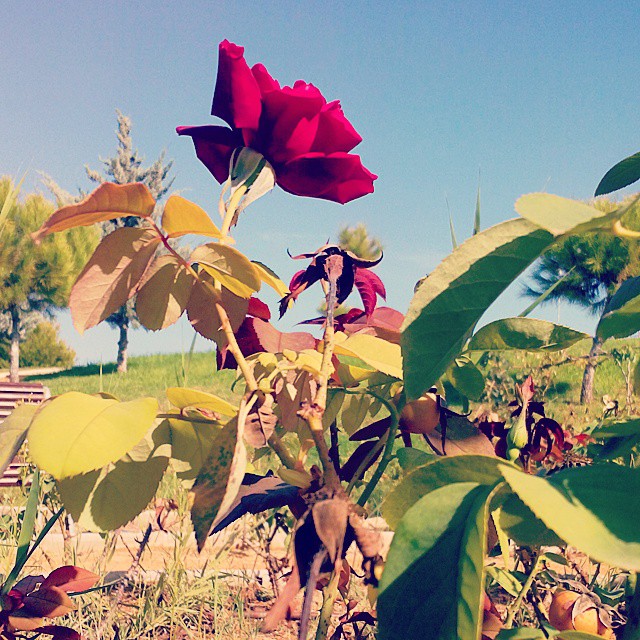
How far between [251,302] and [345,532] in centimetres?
22

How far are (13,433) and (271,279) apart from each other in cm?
17

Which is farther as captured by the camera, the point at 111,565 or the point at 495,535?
the point at 111,565

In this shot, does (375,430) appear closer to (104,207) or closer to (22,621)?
(104,207)

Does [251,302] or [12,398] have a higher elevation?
[251,302]

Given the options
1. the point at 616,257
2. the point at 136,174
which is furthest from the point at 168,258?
the point at 136,174

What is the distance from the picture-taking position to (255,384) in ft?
1.09

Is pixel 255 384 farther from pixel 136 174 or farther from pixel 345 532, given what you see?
pixel 136 174

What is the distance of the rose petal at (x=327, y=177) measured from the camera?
42 centimetres

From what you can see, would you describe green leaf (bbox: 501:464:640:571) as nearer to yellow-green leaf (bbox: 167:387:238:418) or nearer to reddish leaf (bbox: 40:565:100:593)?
yellow-green leaf (bbox: 167:387:238:418)

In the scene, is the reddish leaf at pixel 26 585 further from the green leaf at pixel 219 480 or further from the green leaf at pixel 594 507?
the green leaf at pixel 594 507

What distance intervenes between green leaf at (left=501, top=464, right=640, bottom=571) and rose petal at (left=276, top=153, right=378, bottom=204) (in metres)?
0.24

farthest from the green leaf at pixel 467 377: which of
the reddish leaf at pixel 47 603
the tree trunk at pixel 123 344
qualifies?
the tree trunk at pixel 123 344

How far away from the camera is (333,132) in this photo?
1.40ft

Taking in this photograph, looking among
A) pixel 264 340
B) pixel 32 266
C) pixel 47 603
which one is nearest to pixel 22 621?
pixel 47 603
